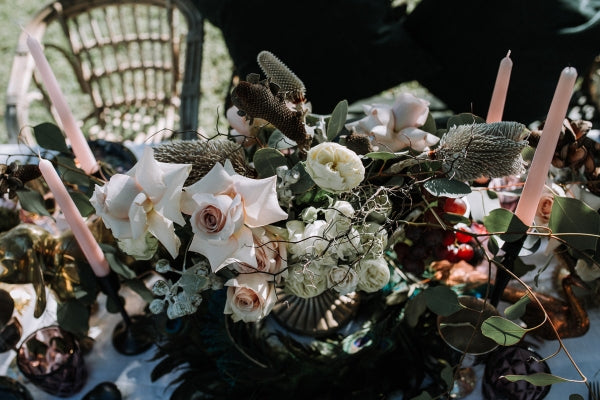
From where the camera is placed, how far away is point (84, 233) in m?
0.67

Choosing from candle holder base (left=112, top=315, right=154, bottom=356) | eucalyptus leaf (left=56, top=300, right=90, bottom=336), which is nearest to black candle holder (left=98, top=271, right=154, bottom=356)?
candle holder base (left=112, top=315, right=154, bottom=356)

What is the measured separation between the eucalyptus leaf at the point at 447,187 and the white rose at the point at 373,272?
0.10m

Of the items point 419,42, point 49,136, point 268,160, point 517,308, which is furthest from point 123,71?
point 517,308

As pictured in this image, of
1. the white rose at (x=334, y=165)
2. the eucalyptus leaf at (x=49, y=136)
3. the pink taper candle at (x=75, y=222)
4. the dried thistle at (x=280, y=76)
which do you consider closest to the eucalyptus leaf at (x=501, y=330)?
the white rose at (x=334, y=165)

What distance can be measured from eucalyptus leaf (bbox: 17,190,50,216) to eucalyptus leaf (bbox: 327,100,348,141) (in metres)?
0.43

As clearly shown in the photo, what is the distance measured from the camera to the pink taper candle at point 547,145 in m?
0.51

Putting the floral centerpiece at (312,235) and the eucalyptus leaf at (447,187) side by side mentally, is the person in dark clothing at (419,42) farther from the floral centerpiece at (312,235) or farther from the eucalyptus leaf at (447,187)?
the eucalyptus leaf at (447,187)

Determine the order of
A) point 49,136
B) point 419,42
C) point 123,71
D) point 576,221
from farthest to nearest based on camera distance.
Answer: point 123,71, point 419,42, point 49,136, point 576,221

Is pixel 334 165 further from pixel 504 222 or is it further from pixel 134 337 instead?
pixel 134 337

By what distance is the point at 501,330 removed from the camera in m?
0.59

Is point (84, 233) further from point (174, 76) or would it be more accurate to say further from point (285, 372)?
point (174, 76)

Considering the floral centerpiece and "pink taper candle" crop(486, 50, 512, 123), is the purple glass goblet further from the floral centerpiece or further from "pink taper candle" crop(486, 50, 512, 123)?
"pink taper candle" crop(486, 50, 512, 123)

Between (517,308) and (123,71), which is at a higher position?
(517,308)

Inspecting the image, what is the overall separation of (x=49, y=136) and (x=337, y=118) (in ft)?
1.32
